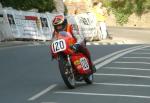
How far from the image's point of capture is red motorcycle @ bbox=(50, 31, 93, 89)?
520 inches

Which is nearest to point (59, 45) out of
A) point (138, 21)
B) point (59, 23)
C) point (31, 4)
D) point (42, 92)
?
point (59, 23)

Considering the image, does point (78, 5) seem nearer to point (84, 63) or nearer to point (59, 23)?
point (84, 63)

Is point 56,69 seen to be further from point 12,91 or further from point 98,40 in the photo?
point 98,40

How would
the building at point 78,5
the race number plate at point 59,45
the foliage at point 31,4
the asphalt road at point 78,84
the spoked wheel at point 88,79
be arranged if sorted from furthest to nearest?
the building at point 78,5
the foliage at point 31,4
the spoked wheel at point 88,79
the race number plate at point 59,45
the asphalt road at point 78,84

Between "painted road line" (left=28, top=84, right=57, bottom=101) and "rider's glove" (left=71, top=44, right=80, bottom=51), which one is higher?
"rider's glove" (left=71, top=44, right=80, bottom=51)

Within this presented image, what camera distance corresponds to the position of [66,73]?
1315 centimetres

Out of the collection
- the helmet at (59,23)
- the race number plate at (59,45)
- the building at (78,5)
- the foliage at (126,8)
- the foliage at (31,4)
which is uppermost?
the helmet at (59,23)

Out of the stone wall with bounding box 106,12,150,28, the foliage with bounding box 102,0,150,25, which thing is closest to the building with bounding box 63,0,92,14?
the foliage with bounding box 102,0,150,25

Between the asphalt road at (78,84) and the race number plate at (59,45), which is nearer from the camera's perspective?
the asphalt road at (78,84)

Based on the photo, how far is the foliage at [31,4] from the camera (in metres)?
44.2

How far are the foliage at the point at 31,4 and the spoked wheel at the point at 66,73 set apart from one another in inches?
1209

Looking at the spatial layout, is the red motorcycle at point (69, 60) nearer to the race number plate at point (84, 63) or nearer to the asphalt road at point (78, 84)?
the race number plate at point (84, 63)

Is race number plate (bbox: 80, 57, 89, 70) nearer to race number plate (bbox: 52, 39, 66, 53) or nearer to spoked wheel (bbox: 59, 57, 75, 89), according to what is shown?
spoked wheel (bbox: 59, 57, 75, 89)

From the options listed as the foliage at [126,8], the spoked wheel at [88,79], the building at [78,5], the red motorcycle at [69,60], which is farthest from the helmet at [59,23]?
the foliage at [126,8]
